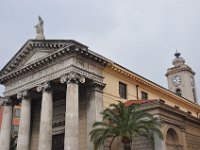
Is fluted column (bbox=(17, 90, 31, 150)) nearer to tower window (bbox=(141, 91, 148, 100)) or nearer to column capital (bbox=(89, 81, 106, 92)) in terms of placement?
column capital (bbox=(89, 81, 106, 92))

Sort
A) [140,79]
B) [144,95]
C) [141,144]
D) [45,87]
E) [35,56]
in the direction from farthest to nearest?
[144,95] < [140,79] < [35,56] < [45,87] < [141,144]

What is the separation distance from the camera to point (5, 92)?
103ft

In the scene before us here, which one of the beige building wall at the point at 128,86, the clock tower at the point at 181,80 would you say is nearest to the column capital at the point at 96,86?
the beige building wall at the point at 128,86

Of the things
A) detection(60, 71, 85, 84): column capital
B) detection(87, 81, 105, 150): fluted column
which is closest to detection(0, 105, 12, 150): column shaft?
detection(60, 71, 85, 84): column capital

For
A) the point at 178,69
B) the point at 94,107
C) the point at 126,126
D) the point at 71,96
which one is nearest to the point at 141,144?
the point at 126,126

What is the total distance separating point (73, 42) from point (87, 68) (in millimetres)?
2503

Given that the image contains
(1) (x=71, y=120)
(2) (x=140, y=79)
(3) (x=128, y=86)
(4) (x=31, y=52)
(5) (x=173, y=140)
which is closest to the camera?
(1) (x=71, y=120)

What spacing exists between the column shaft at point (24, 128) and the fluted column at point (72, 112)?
543cm

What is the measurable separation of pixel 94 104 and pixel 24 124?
6.75 meters

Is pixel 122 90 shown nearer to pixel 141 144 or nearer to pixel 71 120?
pixel 141 144

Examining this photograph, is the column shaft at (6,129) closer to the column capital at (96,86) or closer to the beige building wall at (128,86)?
the column capital at (96,86)

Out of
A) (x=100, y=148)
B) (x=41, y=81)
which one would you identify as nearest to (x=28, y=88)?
(x=41, y=81)

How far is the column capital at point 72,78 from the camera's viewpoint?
78.7ft

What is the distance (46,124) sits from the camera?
24.6 meters
